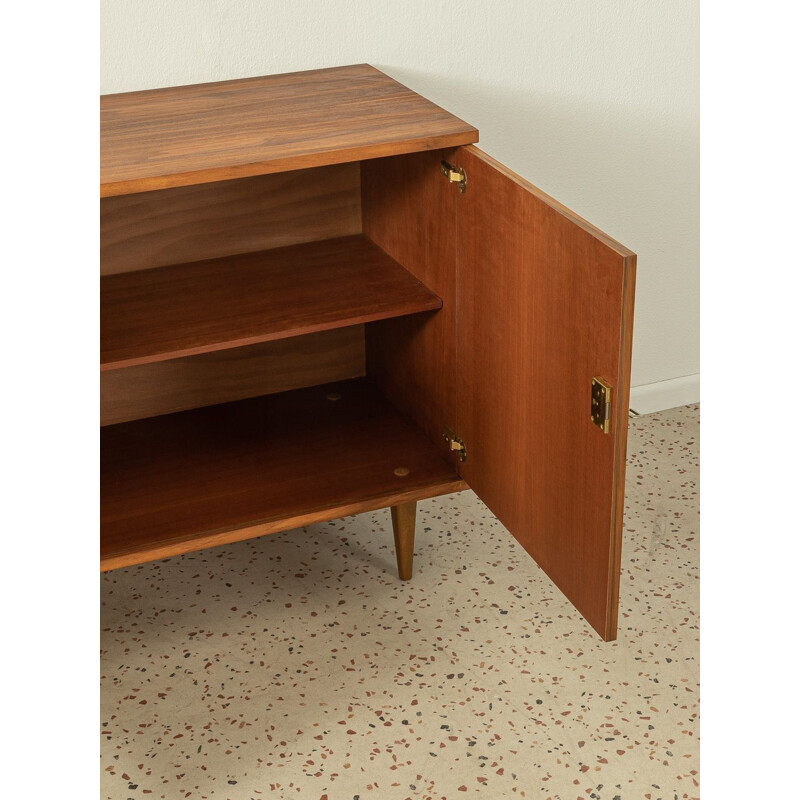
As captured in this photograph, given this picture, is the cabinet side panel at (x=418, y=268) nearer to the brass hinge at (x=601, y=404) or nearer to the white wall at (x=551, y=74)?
the white wall at (x=551, y=74)

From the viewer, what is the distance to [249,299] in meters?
1.81

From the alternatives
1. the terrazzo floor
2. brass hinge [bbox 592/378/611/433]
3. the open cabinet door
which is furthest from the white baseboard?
brass hinge [bbox 592/378/611/433]

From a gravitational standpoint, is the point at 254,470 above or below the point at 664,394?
Answer: above

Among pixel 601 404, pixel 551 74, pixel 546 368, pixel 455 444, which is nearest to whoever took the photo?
pixel 601 404

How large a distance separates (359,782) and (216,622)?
482 millimetres

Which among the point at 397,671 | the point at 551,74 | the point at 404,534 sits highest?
the point at 551,74

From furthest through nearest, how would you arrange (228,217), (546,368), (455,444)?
(228,217)
(455,444)
(546,368)

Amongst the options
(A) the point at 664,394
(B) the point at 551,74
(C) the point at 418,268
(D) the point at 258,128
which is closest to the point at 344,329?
(C) the point at 418,268

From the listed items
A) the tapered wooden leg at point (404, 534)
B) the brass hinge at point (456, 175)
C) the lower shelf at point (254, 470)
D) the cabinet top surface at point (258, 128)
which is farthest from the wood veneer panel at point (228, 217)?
the tapered wooden leg at point (404, 534)

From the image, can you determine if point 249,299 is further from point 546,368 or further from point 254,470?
point 546,368

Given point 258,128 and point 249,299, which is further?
point 249,299

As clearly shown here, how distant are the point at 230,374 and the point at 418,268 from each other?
0.50m

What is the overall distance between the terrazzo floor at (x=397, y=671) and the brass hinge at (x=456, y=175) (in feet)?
2.66

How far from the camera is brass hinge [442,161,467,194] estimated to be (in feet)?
5.18
